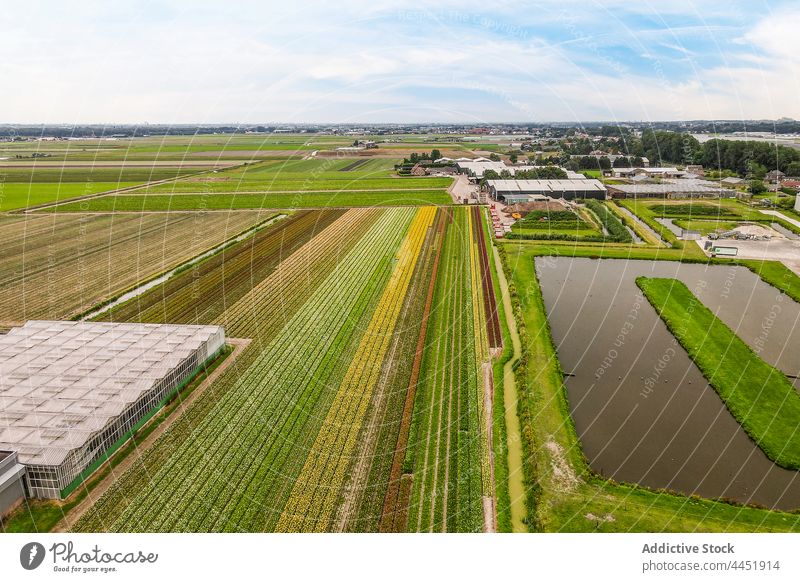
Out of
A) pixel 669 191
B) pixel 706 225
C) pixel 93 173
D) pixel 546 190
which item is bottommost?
pixel 706 225

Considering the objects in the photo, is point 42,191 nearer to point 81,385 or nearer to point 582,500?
point 81,385

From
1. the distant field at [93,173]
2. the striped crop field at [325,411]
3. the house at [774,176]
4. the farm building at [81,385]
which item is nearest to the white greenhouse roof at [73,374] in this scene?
the farm building at [81,385]

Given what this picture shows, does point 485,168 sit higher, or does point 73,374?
point 485,168

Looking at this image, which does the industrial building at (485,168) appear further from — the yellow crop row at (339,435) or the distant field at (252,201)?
the yellow crop row at (339,435)

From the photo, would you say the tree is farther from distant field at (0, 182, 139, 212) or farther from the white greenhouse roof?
distant field at (0, 182, 139, 212)

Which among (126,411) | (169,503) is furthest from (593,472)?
(126,411)

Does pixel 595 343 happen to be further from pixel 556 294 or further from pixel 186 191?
pixel 186 191
